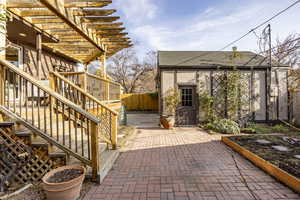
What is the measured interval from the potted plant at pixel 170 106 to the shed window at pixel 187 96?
0.51 meters

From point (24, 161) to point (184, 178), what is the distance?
292 centimetres

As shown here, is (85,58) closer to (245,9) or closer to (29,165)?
(29,165)

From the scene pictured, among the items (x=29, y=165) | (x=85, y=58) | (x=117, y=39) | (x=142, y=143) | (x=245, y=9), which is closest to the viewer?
(x=29, y=165)

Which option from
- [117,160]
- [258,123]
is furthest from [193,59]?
[117,160]

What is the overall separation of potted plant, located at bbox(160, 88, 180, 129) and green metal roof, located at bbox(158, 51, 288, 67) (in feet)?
5.35

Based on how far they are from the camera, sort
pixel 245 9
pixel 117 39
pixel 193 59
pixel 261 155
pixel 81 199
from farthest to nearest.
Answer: pixel 193 59
pixel 245 9
pixel 117 39
pixel 261 155
pixel 81 199

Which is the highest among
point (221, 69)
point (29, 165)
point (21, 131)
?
point (221, 69)

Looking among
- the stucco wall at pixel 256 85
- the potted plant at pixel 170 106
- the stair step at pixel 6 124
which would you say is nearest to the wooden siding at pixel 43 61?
the stair step at pixel 6 124

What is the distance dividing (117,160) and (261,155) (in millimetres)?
3582

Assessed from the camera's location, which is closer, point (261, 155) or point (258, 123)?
point (261, 155)

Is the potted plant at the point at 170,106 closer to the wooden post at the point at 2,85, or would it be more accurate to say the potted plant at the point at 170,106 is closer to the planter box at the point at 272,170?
the planter box at the point at 272,170

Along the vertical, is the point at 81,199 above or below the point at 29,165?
below

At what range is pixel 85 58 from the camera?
7535 mm

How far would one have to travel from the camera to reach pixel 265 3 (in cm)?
522
